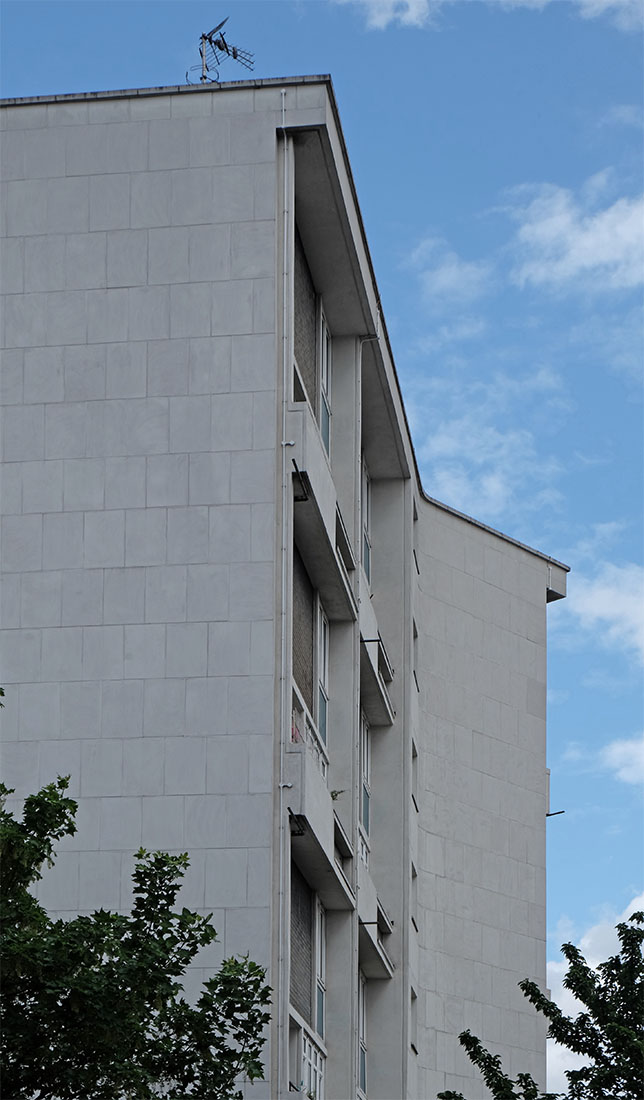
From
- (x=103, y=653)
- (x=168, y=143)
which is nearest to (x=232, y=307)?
(x=168, y=143)

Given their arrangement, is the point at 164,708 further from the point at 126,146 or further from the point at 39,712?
the point at 126,146

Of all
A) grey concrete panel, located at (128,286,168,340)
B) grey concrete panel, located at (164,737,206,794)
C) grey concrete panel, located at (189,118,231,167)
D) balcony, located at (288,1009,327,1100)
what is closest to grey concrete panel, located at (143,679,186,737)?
grey concrete panel, located at (164,737,206,794)

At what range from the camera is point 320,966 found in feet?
86.6

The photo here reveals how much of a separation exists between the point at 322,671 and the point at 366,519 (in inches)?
308

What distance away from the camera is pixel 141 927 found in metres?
14.7

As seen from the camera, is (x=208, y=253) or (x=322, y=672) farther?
(x=322, y=672)

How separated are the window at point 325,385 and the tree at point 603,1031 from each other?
29.9 ft

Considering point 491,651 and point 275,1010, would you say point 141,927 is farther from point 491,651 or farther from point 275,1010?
point 491,651

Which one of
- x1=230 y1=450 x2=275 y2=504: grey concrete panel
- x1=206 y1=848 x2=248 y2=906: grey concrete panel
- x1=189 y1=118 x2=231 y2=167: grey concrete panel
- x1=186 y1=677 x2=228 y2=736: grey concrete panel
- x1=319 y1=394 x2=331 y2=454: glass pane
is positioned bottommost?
x1=206 y1=848 x2=248 y2=906: grey concrete panel

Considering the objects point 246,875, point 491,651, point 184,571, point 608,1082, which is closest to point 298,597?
point 184,571

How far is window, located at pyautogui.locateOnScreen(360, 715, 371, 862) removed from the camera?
32.7 meters

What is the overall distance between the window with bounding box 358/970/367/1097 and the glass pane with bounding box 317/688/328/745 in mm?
7021

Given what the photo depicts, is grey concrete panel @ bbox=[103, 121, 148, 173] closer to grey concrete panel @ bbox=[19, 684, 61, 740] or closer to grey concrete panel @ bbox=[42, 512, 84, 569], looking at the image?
grey concrete panel @ bbox=[42, 512, 84, 569]

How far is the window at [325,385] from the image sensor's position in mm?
27844
